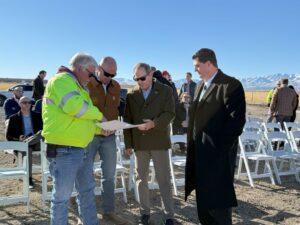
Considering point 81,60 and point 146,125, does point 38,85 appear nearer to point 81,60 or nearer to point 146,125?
point 146,125

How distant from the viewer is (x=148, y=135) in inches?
181

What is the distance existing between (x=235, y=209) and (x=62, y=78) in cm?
332

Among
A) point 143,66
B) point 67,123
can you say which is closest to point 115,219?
point 67,123

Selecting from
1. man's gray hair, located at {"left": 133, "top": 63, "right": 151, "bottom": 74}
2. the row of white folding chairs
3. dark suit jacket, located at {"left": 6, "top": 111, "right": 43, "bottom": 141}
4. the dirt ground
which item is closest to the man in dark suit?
man's gray hair, located at {"left": 133, "top": 63, "right": 151, "bottom": 74}

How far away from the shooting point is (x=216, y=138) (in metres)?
3.68

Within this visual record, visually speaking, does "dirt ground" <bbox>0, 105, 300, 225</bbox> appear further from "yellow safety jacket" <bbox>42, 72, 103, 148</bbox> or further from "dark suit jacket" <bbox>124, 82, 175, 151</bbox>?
"yellow safety jacket" <bbox>42, 72, 103, 148</bbox>

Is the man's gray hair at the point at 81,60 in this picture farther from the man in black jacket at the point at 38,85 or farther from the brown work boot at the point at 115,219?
the man in black jacket at the point at 38,85

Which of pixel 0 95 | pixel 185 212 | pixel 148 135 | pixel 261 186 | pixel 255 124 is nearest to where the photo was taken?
pixel 148 135

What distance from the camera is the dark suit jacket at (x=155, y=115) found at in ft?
15.1

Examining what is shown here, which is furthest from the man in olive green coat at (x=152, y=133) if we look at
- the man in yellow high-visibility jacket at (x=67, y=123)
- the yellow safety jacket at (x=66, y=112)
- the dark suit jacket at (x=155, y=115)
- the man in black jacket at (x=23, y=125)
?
the man in black jacket at (x=23, y=125)

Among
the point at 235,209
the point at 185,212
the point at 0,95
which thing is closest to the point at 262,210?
the point at 235,209

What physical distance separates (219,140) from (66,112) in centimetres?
143

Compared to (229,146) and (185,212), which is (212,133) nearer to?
(229,146)

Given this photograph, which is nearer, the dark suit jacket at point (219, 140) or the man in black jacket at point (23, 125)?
the dark suit jacket at point (219, 140)
